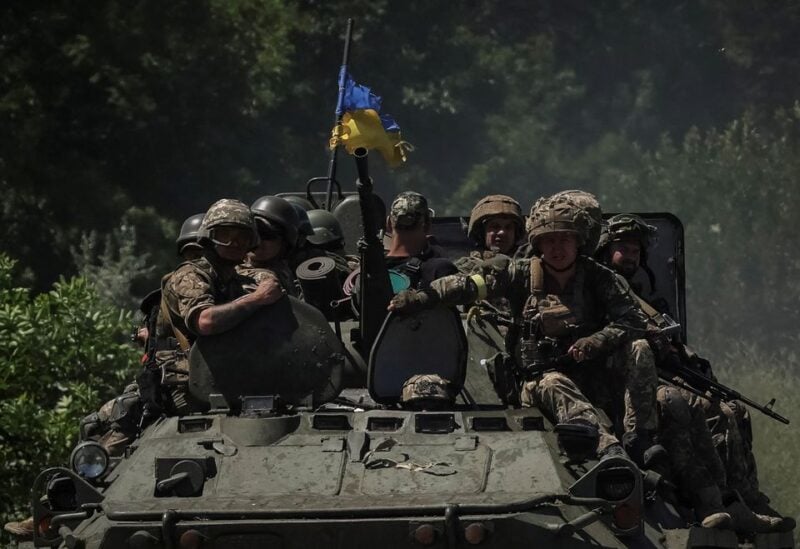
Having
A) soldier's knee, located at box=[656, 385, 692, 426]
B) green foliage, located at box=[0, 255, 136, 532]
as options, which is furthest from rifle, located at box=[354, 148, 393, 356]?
green foliage, located at box=[0, 255, 136, 532]

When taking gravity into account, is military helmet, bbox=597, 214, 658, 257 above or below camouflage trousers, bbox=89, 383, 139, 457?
above

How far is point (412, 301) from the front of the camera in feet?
38.6

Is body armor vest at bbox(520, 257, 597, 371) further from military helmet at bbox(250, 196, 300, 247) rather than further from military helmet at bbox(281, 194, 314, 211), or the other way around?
military helmet at bbox(281, 194, 314, 211)

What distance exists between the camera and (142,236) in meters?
35.5

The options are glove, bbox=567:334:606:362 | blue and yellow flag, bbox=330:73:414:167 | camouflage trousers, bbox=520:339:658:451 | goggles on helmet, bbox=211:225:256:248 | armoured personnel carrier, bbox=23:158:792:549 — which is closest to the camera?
armoured personnel carrier, bbox=23:158:792:549

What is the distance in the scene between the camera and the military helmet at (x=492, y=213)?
47.1 feet

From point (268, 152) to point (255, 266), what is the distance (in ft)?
102

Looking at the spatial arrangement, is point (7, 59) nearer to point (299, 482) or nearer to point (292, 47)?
point (292, 47)

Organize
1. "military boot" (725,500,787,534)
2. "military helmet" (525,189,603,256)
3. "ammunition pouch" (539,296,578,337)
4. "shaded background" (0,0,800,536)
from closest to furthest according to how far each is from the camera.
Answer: "ammunition pouch" (539,296,578,337) → "military helmet" (525,189,603,256) → "military boot" (725,500,787,534) → "shaded background" (0,0,800,536)

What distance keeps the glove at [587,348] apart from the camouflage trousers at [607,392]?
14 cm

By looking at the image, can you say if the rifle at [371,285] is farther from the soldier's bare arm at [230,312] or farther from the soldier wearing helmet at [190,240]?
the soldier wearing helmet at [190,240]

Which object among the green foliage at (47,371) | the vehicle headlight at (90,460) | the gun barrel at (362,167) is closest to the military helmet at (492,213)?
the gun barrel at (362,167)

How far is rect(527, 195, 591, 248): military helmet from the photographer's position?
11938mm

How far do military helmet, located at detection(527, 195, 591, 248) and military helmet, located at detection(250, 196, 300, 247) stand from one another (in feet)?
7.19
